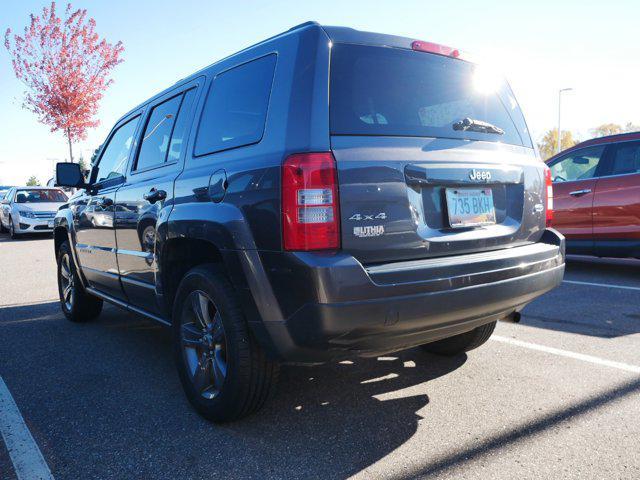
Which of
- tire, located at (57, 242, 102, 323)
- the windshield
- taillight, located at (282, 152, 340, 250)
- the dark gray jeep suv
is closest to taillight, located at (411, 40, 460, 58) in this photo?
the dark gray jeep suv

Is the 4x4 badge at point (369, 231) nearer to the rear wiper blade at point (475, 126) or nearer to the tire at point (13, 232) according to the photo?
the rear wiper blade at point (475, 126)

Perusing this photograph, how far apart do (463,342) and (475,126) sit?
1.53 metres

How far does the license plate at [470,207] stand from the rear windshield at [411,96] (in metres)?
0.31

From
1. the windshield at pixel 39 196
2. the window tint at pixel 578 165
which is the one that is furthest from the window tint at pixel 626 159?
the windshield at pixel 39 196

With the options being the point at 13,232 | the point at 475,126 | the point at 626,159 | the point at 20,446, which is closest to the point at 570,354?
the point at 475,126

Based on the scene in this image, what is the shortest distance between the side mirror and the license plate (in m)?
3.45

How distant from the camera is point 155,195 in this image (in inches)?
132

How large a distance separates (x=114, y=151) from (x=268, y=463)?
3.26 metres

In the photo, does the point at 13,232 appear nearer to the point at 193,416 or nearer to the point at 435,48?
the point at 193,416

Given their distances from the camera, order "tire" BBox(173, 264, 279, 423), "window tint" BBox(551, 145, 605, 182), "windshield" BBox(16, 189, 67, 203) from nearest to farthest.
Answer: "tire" BBox(173, 264, 279, 423), "window tint" BBox(551, 145, 605, 182), "windshield" BBox(16, 189, 67, 203)

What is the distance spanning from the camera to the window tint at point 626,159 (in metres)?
6.75

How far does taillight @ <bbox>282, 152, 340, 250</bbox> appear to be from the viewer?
90.4 inches

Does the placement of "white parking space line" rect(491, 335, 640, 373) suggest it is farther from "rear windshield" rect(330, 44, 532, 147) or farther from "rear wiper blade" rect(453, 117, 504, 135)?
"rear wiper blade" rect(453, 117, 504, 135)

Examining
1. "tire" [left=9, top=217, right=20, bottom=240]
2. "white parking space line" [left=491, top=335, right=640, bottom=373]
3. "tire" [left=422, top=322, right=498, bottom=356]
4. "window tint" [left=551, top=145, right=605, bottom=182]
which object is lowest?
"white parking space line" [left=491, top=335, right=640, bottom=373]
